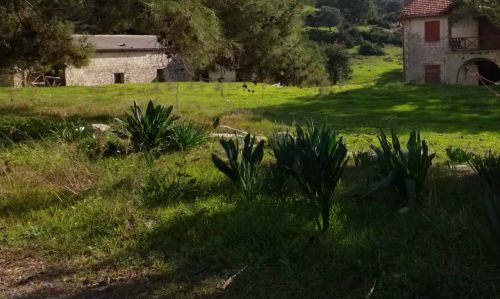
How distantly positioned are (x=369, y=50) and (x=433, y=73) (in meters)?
33.6

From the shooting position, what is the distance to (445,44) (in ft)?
113

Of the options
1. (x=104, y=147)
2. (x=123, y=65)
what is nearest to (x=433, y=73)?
(x=123, y=65)

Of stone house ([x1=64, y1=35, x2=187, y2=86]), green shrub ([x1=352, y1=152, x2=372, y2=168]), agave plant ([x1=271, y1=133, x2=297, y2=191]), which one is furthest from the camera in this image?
stone house ([x1=64, y1=35, x2=187, y2=86])

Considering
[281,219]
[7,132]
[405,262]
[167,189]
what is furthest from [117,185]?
[7,132]

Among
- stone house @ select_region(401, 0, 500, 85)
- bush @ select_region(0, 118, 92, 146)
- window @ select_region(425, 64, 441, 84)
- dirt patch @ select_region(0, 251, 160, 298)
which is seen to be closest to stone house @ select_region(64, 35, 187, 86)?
stone house @ select_region(401, 0, 500, 85)

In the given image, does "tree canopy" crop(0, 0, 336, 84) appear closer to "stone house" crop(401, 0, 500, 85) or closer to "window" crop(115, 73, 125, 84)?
"stone house" crop(401, 0, 500, 85)

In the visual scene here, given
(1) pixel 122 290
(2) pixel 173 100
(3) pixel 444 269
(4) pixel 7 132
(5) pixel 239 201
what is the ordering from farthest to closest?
(2) pixel 173 100
(4) pixel 7 132
(5) pixel 239 201
(1) pixel 122 290
(3) pixel 444 269

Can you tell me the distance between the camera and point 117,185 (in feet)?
19.7

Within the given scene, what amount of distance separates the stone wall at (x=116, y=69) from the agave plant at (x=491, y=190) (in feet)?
102

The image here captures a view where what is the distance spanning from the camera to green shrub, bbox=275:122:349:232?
173 inches

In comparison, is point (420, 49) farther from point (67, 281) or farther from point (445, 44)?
point (67, 281)

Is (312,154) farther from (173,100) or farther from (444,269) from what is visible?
(173,100)

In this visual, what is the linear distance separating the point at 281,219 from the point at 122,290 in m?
1.34

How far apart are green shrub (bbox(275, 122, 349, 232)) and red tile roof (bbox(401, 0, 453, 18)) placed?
31506mm
